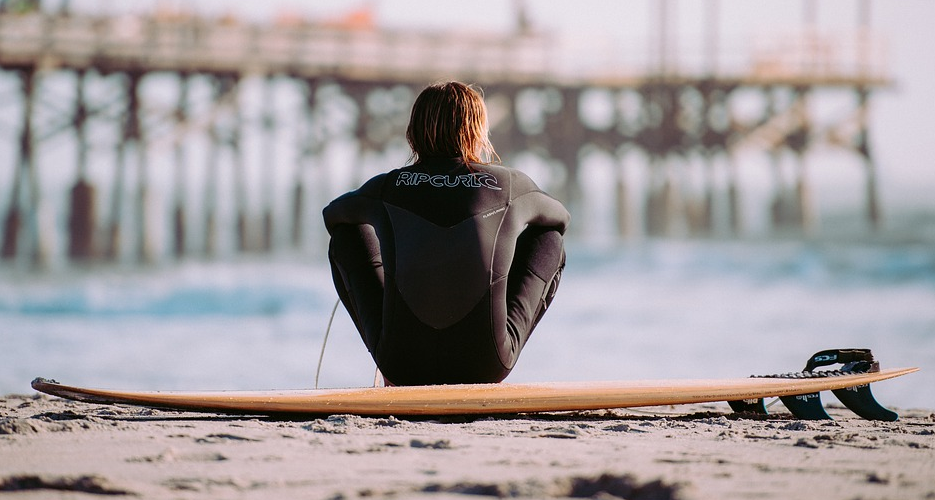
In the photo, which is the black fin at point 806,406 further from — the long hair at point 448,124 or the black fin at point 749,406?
the long hair at point 448,124

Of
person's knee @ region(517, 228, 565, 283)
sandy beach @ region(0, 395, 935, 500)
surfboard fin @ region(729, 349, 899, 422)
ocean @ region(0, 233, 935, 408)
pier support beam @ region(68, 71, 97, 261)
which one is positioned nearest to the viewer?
sandy beach @ region(0, 395, 935, 500)

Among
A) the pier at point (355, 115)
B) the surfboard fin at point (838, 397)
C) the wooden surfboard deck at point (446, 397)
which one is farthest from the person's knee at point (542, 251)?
the pier at point (355, 115)

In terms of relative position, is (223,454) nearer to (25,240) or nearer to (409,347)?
(409,347)

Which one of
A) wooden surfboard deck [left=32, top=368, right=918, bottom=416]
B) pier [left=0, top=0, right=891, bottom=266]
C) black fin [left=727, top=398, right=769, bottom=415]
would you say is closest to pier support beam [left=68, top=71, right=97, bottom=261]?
pier [left=0, top=0, right=891, bottom=266]

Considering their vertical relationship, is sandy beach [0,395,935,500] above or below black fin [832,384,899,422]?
below

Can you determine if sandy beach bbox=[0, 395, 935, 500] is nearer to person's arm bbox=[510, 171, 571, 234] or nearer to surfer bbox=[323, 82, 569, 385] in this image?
surfer bbox=[323, 82, 569, 385]

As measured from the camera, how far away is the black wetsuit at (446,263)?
135 inches

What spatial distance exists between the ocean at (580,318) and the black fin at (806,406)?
269 centimetres

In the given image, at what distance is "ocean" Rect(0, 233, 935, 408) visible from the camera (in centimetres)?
843

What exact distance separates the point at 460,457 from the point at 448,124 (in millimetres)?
1088

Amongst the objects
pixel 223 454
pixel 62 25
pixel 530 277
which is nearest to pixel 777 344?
pixel 530 277

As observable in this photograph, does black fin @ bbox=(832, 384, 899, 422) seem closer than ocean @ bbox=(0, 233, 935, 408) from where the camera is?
Yes

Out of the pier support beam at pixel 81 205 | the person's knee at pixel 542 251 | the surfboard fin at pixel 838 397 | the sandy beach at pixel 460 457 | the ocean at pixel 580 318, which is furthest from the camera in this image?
the pier support beam at pixel 81 205

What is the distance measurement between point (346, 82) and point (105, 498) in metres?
16.5
